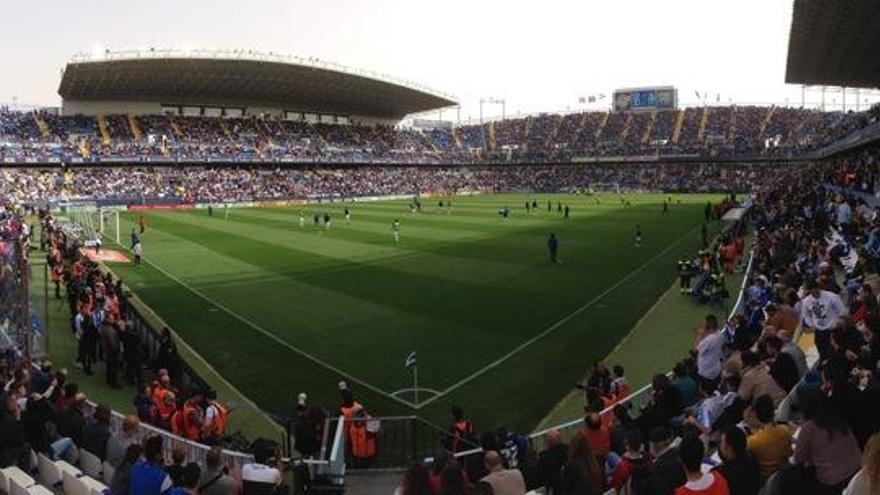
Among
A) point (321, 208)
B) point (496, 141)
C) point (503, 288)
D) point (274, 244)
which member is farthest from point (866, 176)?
point (496, 141)

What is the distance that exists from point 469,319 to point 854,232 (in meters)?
11.9

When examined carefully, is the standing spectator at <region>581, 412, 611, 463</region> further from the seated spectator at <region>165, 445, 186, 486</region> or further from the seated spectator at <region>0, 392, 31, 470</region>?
the seated spectator at <region>0, 392, 31, 470</region>

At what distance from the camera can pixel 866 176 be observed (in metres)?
33.1

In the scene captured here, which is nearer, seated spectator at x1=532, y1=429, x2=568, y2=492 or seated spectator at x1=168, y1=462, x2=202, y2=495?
seated spectator at x1=168, y1=462, x2=202, y2=495

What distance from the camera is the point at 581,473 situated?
23.1 ft

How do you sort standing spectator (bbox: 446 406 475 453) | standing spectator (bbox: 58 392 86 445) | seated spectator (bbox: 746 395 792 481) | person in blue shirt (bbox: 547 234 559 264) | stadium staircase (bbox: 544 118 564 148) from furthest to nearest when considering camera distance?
stadium staircase (bbox: 544 118 564 148)
person in blue shirt (bbox: 547 234 559 264)
standing spectator (bbox: 446 406 475 453)
standing spectator (bbox: 58 392 86 445)
seated spectator (bbox: 746 395 792 481)

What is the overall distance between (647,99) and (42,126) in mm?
91006

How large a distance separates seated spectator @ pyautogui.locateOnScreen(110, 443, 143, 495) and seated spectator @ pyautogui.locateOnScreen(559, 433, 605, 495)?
14.1ft

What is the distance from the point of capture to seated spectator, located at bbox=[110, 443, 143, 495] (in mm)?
7578

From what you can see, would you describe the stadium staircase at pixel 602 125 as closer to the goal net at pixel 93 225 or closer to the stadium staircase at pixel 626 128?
the stadium staircase at pixel 626 128

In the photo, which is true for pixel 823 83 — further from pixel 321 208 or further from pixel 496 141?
pixel 496 141

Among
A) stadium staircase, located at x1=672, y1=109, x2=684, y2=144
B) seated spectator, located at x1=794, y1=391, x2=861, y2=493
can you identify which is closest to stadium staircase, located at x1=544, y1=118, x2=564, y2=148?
stadium staircase, located at x1=672, y1=109, x2=684, y2=144

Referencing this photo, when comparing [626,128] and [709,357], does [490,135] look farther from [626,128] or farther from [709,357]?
[709,357]

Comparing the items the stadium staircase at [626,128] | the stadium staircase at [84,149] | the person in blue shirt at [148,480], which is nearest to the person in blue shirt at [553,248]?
the person in blue shirt at [148,480]
